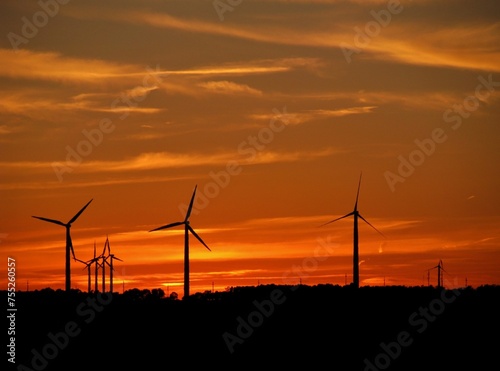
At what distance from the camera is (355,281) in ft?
559

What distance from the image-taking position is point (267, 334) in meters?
165

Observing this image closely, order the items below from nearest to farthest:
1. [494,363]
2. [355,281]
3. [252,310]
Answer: [494,363]
[355,281]
[252,310]

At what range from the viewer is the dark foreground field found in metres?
146

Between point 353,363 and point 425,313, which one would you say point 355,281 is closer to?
point 425,313

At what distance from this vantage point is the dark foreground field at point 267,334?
146500 millimetres

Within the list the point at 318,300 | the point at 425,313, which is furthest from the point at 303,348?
the point at 318,300

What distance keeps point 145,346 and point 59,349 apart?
10.6 metres

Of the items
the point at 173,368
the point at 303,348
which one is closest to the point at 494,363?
the point at 303,348

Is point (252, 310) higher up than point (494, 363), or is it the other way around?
point (252, 310)

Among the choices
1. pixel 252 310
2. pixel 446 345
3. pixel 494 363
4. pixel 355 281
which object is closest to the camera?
pixel 494 363

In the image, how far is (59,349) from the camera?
504 ft

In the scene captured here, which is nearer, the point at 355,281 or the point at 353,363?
the point at 353,363

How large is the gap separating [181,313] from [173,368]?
126ft

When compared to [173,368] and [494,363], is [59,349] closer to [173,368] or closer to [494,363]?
[173,368]
